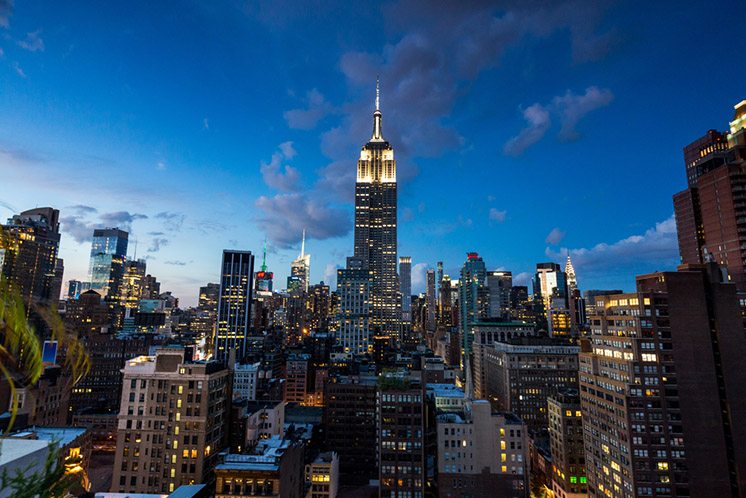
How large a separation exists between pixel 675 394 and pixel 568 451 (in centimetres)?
3344

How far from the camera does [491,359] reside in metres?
180

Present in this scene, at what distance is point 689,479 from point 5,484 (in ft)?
314

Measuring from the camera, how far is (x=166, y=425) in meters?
73.1

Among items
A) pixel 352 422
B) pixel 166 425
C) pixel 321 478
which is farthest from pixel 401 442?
pixel 166 425

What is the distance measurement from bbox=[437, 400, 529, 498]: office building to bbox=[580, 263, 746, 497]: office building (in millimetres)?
16462

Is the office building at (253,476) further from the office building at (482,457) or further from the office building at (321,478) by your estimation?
the office building at (482,457)

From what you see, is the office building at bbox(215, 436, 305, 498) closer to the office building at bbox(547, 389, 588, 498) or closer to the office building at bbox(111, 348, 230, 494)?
the office building at bbox(111, 348, 230, 494)

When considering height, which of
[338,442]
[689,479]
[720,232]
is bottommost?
[338,442]

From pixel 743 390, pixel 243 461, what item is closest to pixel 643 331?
pixel 743 390

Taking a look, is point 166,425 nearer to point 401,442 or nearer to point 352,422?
point 401,442

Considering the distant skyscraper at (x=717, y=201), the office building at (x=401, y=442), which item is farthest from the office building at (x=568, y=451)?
the distant skyscraper at (x=717, y=201)

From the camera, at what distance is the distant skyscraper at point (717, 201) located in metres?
122

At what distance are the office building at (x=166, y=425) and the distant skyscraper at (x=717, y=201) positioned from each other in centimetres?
13155

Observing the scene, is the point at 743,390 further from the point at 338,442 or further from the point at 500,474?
the point at 338,442
